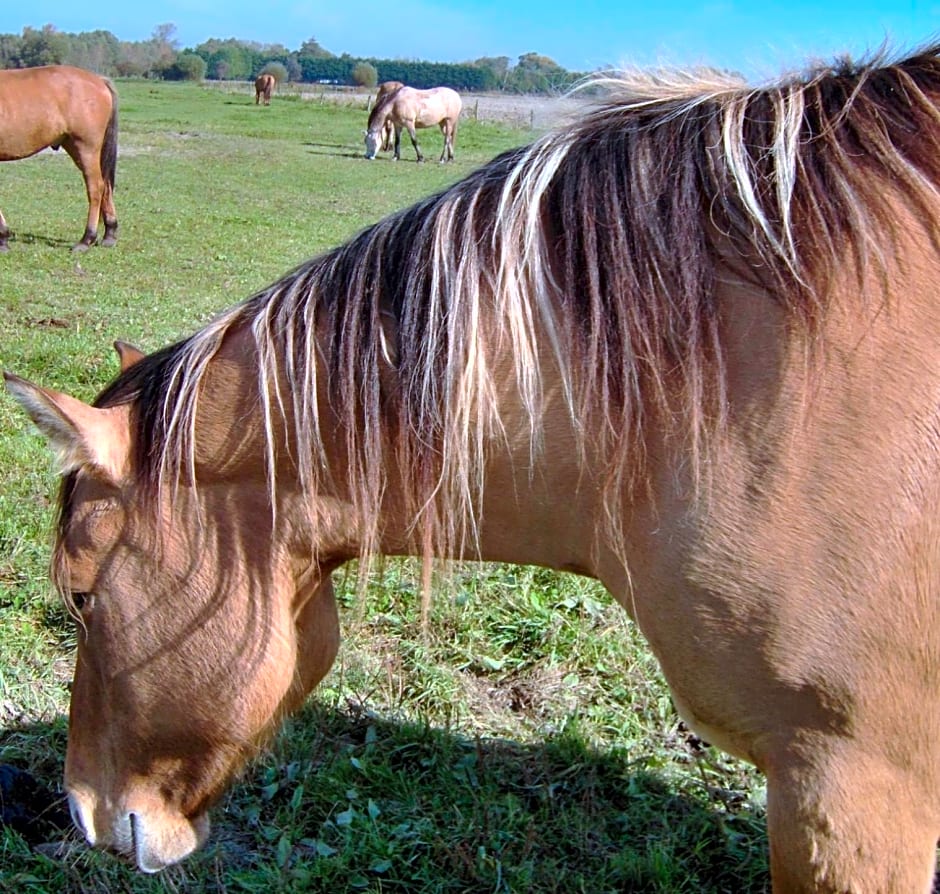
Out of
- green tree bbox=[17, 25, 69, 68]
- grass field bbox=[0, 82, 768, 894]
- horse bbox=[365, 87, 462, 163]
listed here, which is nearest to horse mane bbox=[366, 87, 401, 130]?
horse bbox=[365, 87, 462, 163]

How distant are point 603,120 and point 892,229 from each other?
0.54 m

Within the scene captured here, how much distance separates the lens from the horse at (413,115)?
945 inches

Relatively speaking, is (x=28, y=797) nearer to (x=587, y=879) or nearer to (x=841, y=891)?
(x=587, y=879)

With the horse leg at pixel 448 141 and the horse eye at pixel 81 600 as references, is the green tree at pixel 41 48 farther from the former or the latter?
the horse eye at pixel 81 600

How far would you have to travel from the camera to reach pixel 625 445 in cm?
141

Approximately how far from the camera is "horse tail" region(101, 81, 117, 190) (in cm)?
1136

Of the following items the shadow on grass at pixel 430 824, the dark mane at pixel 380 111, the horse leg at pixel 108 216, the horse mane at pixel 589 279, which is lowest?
the shadow on grass at pixel 430 824

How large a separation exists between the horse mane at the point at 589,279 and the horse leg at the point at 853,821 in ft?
1.50

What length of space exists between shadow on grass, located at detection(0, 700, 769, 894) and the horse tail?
398 inches

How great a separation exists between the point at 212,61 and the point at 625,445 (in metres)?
74.2

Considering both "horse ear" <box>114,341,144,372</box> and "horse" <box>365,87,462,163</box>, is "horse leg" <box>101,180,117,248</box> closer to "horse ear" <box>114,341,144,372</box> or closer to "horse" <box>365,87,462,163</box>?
"horse ear" <box>114,341,144,372</box>

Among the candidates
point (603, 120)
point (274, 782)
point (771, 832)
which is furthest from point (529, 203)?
point (274, 782)

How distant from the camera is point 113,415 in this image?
1.69 metres

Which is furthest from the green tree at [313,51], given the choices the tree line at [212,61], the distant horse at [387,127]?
the distant horse at [387,127]
